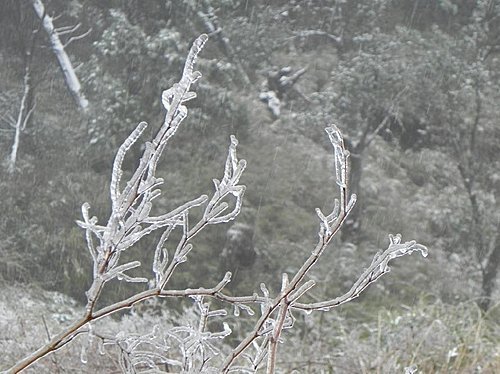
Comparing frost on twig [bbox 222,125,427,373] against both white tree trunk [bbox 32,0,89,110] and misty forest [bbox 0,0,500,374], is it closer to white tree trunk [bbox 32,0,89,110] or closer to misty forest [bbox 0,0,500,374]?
misty forest [bbox 0,0,500,374]

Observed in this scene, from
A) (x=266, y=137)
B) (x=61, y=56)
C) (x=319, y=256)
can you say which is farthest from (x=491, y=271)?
(x=319, y=256)

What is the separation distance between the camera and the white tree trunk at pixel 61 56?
5.14m

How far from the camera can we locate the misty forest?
4422mm

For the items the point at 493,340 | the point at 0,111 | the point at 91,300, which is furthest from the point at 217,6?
the point at 91,300

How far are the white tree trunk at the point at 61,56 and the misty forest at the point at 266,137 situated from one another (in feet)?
0.04

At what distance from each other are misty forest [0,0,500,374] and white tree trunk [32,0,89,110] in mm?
12

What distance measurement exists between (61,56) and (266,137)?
1.32 m

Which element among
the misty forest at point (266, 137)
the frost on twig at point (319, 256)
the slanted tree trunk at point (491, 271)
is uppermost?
the frost on twig at point (319, 256)

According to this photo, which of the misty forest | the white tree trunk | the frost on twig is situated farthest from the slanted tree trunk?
the frost on twig

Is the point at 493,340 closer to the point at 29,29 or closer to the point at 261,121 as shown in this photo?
the point at 261,121

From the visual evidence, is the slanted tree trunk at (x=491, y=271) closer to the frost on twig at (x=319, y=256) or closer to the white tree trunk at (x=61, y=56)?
the white tree trunk at (x=61, y=56)

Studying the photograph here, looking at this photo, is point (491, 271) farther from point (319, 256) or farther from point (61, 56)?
point (319, 256)

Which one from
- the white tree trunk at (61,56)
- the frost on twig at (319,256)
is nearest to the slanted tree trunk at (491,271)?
the white tree trunk at (61,56)

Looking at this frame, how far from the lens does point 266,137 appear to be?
5.09 m
